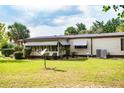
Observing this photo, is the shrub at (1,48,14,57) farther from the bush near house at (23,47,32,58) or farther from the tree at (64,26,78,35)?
the tree at (64,26,78,35)

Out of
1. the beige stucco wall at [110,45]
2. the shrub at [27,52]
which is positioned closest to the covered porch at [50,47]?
the shrub at [27,52]

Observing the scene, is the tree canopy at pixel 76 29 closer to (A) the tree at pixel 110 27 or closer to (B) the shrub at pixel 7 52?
(A) the tree at pixel 110 27

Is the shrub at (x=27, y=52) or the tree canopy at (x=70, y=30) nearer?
the shrub at (x=27, y=52)

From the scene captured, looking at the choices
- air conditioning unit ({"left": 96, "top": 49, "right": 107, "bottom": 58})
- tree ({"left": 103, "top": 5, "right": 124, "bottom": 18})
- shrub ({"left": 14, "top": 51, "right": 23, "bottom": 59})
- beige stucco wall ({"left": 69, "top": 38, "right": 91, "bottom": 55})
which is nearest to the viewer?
tree ({"left": 103, "top": 5, "right": 124, "bottom": 18})

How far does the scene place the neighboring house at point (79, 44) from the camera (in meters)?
16.7

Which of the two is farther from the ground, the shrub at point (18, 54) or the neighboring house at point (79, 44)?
the neighboring house at point (79, 44)

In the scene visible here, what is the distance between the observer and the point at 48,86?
21.9 feet

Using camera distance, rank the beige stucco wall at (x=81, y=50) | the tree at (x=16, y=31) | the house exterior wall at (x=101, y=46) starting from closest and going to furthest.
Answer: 1. the house exterior wall at (x=101, y=46)
2. the beige stucco wall at (x=81, y=50)
3. the tree at (x=16, y=31)

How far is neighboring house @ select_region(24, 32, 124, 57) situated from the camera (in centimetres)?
1671

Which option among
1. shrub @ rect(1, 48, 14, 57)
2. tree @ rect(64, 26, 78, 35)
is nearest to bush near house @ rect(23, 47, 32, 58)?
shrub @ rect(1, 48, 14, 57)

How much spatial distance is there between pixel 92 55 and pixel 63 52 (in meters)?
1.80

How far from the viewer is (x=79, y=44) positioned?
57.7ft
